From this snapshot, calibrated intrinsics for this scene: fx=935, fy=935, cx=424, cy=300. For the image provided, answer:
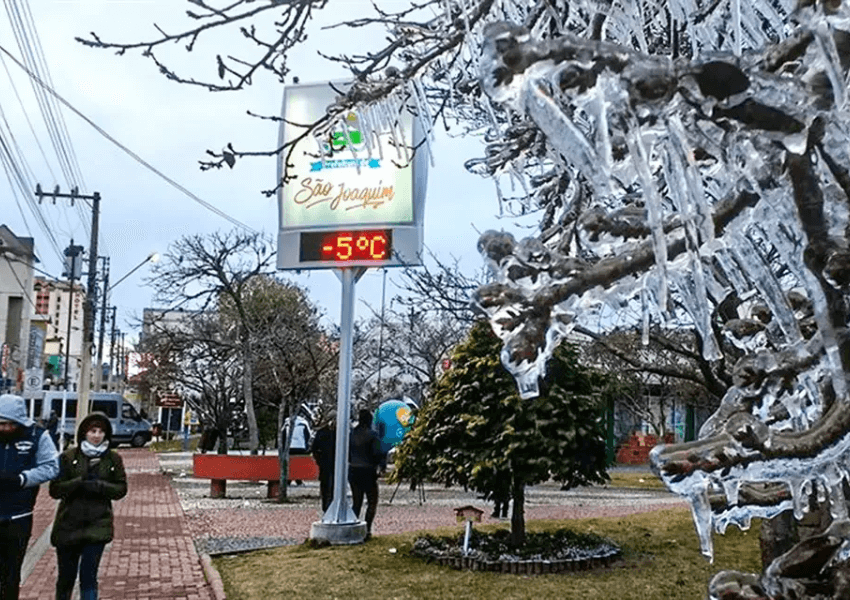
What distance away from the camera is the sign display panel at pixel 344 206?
1096 cm

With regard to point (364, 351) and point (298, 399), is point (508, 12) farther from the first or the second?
point (364, 351)

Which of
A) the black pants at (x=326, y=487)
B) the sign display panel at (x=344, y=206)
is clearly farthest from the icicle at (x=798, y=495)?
the black pants at (x=326, y=487)

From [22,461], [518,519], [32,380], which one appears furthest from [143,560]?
[32,380]

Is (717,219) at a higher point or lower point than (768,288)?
higher

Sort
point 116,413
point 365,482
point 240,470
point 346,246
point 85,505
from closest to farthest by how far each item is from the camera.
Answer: point 85,505, point 346,246, point 365,482, point 240,470, point 116,413

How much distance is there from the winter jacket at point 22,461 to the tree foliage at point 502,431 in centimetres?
450

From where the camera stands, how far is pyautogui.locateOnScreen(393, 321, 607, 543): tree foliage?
9609mm

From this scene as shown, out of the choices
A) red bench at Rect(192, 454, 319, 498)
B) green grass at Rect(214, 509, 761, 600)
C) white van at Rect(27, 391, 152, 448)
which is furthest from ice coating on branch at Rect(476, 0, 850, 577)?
white van at Rect(27, 391, 152, 448)

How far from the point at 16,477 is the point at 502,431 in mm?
4948

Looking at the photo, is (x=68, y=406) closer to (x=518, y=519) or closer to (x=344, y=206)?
(x=344, y=206)

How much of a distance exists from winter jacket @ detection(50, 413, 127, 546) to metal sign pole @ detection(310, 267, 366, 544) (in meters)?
4.54

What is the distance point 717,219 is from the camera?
2846 millimetres

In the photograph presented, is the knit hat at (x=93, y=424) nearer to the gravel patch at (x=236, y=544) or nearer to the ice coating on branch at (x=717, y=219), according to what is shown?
the gravel patch at (x=236, y=544)

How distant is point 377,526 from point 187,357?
48.9 feet
